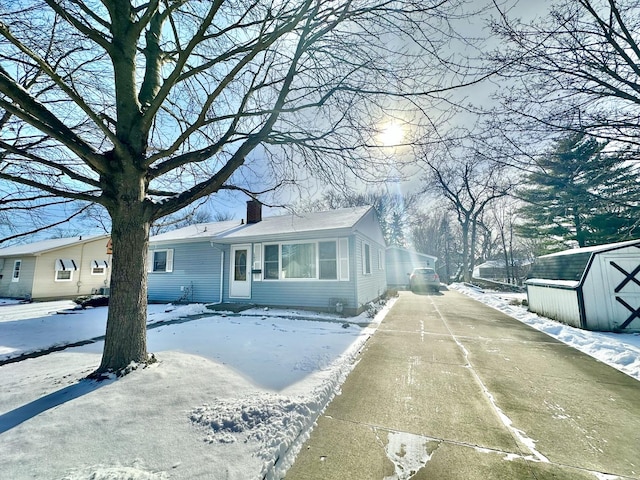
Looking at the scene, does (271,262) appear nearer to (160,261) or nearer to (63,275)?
(160,261)

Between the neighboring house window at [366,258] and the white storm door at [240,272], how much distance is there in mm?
4588

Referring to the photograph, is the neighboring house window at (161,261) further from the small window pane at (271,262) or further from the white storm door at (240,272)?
the small window pane at (271,262)

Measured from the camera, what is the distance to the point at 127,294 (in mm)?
3482

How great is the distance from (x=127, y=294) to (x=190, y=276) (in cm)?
896

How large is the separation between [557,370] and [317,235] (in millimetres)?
6595

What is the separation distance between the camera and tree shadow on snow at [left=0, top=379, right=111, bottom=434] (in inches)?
94.9

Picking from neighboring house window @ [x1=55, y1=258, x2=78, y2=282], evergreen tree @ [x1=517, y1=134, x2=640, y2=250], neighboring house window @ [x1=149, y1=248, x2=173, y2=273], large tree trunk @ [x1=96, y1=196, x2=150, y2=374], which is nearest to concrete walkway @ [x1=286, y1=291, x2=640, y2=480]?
large tree trunk @ [x1=96, y1=196, x2=150, y2=374]

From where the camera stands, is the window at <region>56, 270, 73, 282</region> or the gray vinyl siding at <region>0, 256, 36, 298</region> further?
the window at <region>56, 270, 73, 282</region>

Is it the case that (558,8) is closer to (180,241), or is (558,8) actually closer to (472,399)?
(472,399)

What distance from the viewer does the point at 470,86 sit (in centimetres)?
363

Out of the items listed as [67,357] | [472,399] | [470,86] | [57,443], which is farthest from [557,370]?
[67,357]

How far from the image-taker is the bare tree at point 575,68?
4.37 metres

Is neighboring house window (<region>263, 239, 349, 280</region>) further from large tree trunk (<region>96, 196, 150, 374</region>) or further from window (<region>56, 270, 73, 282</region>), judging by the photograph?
window (<region>56, 270, 73, 282</region>)

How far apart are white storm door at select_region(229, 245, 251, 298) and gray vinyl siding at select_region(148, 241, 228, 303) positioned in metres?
0.61
